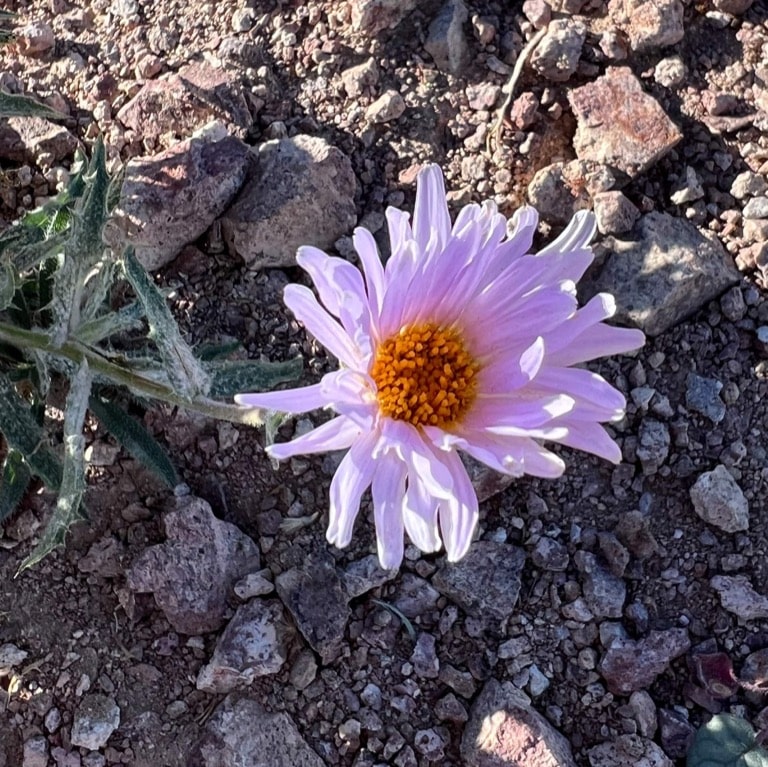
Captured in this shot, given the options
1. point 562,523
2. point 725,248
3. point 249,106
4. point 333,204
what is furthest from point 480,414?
point 249,106

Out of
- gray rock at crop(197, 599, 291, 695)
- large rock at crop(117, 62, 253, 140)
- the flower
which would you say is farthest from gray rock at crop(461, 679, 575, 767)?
large rock at crop(117, 62, 253, 140)

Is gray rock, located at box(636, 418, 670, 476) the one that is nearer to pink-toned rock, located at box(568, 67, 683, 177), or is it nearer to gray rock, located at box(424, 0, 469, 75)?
pink-toned rock, located at box(568, 67, 683, 177)

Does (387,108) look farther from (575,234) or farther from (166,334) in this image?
(166,334)

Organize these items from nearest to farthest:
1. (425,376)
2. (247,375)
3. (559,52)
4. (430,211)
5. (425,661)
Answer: (430,211) < (425,376) < (247,375) < (425,661) < (559,52)

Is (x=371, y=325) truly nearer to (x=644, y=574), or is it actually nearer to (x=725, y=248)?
(x=644, y=574)

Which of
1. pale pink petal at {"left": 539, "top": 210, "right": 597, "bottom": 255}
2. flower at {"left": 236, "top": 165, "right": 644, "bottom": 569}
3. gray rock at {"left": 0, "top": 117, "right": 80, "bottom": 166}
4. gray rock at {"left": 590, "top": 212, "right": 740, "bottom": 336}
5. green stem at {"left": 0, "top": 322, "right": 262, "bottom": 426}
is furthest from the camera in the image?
gray rock at {"left": 0, "top": 117, "right": 80, "bottom": 166}

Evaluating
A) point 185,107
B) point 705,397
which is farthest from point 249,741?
point 185,107
